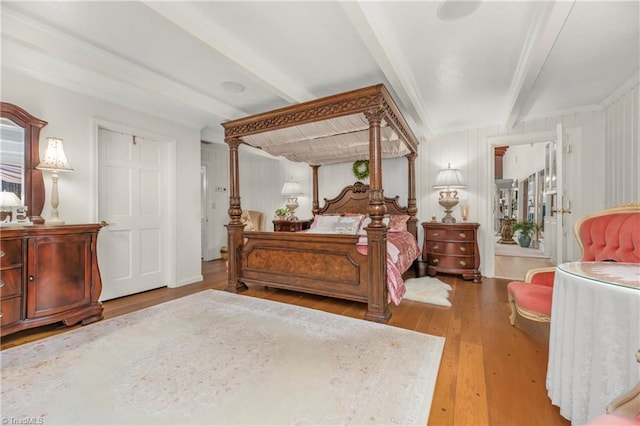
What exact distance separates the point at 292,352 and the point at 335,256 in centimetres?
115

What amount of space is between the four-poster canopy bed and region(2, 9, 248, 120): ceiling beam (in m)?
0.61

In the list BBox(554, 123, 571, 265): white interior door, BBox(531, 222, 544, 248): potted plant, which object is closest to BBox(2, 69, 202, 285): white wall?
BBox(554, 123, 571, 265): white interior door

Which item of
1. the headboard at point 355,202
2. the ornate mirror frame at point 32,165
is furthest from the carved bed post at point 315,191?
the ornate mirror frame at point 32,165

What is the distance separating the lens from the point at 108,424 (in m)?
1.30

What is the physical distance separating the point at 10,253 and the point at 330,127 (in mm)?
3012

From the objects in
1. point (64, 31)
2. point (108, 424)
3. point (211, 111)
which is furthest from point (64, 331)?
point (211, 111)

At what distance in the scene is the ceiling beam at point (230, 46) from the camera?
1.84m

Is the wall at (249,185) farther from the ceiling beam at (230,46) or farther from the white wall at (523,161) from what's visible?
the white wall at (523,161)

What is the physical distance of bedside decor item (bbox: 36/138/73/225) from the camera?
255 centimetres

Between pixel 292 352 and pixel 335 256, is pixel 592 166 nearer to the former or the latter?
pixel 335 256

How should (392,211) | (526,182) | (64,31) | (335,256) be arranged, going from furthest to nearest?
(526,182) → (392,211) → (335,256) → (64,31)

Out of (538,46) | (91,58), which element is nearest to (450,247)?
(538,46)

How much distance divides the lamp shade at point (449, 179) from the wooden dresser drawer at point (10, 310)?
4903mm

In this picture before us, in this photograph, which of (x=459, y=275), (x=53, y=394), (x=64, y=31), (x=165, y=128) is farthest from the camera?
(x=459, y=275)
